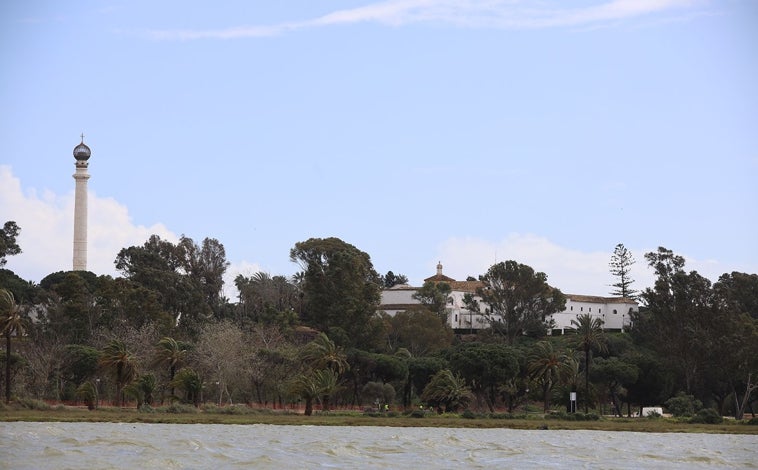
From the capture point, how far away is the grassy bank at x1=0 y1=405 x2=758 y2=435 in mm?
72312

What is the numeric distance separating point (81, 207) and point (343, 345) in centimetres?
5081

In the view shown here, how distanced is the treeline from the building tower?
871cm

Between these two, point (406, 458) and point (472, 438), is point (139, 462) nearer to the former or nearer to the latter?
point (406, 458)

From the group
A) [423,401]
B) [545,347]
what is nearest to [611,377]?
[545,347]

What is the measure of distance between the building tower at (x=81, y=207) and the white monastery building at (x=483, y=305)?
36.0m

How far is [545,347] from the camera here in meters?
99.1

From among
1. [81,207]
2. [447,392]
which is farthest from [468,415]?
[81,207]

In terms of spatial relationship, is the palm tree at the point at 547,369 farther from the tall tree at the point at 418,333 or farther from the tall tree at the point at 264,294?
the tall tree at the point at 264,294

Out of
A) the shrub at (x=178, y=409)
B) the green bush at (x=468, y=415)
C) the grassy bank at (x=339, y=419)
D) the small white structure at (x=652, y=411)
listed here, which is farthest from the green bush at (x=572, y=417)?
the shrub at (x=178, y=409)

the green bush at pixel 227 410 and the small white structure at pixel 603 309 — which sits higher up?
the small white structure at pixel 603 309

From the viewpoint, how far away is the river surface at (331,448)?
43500mm

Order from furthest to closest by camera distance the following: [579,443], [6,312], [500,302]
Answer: [500,302]
[6,312]
[579,443]

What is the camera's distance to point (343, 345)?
383ft

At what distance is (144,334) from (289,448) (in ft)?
179
